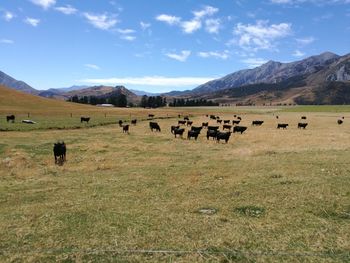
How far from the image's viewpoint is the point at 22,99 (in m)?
128

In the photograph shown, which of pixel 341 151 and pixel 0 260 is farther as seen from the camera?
pixel 341 151

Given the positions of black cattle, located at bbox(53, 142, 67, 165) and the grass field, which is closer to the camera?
the grass field

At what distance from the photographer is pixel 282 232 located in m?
11.9

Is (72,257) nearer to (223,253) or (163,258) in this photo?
(163,258)

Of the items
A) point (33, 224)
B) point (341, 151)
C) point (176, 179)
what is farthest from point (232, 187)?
point (341, 151)

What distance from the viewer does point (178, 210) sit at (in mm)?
14344

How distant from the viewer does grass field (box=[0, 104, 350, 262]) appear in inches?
417

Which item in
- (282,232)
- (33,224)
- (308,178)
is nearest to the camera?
(282,232)

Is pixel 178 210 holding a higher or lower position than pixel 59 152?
lower

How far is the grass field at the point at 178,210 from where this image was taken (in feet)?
34.7

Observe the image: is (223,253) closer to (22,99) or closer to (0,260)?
(0,260)

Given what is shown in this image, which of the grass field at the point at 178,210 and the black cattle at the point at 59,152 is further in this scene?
the black cattle at the point at 59,152

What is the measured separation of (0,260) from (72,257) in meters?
1.75

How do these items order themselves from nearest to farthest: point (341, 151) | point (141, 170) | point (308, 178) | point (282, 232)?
1. point (282, 232)
2. point (308, 178)
3. point (141, 170)
4. point (341, 151)
